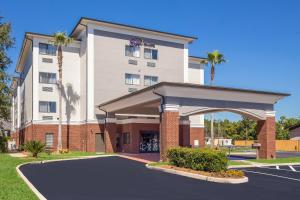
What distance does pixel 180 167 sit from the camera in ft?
72.0

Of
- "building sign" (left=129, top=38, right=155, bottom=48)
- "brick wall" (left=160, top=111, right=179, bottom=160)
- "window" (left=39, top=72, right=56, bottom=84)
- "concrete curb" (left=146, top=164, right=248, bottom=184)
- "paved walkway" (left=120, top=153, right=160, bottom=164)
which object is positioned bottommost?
"paved walkway" (left=120, top=153, right=160, bottom=164)

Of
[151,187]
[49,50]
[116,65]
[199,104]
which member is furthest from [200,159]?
[49,50]

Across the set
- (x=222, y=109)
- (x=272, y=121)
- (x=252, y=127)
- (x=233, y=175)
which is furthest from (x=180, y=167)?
(x=252, y=127)

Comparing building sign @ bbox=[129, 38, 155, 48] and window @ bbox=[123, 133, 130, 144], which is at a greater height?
building sign @ bbox=[129, 38, 155, 48]

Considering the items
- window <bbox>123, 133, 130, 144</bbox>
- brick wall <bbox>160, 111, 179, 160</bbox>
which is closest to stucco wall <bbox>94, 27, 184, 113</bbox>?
window <bbox>123, 133, 130, 144</bbox>

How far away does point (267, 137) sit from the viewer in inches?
1201

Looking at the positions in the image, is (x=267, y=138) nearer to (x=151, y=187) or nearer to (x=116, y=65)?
(x=151, y=187)

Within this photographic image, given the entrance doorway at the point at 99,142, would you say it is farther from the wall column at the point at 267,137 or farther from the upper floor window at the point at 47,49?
the wall column at the point at 267,137

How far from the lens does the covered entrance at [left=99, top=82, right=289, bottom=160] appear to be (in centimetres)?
2564

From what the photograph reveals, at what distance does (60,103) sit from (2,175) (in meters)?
22.8

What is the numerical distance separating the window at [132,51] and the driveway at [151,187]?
25.7 meters

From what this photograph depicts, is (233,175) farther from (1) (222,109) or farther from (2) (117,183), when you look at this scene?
(1) (222,109)

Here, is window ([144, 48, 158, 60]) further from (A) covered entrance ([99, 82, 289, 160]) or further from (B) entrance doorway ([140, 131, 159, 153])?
(A) covered entrance ([99, 82, 289, 160])

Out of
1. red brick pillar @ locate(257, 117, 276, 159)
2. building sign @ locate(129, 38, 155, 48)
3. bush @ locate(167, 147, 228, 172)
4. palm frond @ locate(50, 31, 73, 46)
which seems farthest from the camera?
building sign @ locate(129, 38, 155, 48)
